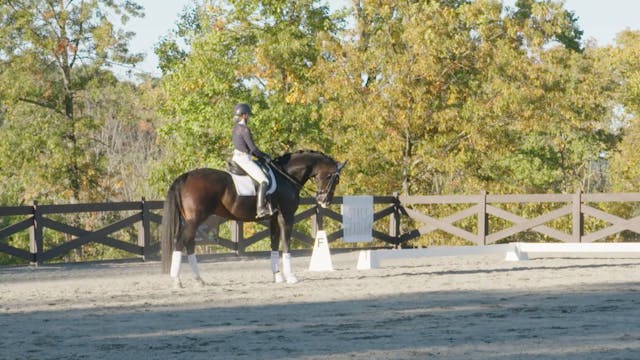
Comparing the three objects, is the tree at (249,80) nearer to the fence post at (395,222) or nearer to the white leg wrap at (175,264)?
the fence post at (395,222)

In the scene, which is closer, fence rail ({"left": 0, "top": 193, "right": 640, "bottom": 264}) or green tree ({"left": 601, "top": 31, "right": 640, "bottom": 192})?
fence rail ({"left": 0, "top": 193, "right": 640, "bottom": 264})

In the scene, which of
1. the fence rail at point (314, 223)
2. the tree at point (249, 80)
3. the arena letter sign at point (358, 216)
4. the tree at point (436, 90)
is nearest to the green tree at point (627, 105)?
the tree at point (436, 90)

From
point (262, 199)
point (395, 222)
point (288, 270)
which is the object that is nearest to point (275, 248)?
point (288, 270)

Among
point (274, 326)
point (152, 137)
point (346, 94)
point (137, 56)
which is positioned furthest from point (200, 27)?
point (274, 326)

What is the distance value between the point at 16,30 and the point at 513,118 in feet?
59.0

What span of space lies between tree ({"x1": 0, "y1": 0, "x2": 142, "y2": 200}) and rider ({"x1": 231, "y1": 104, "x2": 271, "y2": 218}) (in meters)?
23.0

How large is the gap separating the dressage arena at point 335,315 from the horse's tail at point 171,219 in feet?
2.01

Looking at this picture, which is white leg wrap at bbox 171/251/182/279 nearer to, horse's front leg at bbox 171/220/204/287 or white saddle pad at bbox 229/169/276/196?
horse's front leg at bbox 171/220/204/287

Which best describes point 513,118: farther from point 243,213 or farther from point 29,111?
point 243,213

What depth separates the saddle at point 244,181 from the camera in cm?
1577

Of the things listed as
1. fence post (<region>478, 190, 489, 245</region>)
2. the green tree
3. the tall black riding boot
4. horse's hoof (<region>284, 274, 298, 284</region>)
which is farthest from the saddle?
the green tree

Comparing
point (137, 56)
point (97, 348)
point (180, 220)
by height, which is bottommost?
point (97, 348)

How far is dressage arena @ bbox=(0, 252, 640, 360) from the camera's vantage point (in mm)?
8914

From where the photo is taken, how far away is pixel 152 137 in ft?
209
